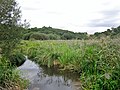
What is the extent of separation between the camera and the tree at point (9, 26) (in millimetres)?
14656

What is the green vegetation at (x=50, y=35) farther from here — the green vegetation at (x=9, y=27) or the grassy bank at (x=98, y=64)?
the green vegetation at (x=9, y=27)

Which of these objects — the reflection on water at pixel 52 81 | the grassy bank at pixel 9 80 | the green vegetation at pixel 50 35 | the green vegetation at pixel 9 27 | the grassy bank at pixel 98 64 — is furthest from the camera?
the green vegetation at pixel 50 35

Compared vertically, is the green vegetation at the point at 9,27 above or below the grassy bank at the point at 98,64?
above

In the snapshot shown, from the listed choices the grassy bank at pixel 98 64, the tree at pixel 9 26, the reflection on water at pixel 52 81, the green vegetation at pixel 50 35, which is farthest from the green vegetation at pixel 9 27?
the green vegetation at pixel 50 35

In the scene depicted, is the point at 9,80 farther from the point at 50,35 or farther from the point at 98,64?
the point at 50,35

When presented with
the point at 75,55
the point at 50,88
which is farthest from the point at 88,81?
the point at 75,55

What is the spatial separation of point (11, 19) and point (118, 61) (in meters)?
7.44

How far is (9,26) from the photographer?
1517 centimetres

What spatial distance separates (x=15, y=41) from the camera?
609 inches

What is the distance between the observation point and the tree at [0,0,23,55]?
1466 cm

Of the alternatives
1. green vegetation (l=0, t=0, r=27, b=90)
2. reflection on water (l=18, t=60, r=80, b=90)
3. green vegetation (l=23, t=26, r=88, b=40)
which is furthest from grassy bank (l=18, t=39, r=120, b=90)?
green vegetation (l=23, t=26, r=88, b=40)

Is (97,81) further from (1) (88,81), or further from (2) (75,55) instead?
(2) (75,55)

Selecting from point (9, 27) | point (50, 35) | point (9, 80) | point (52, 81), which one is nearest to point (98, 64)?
point (52, 81)

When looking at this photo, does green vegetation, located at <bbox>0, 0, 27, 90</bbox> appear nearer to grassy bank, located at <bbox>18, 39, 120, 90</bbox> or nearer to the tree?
the tree
